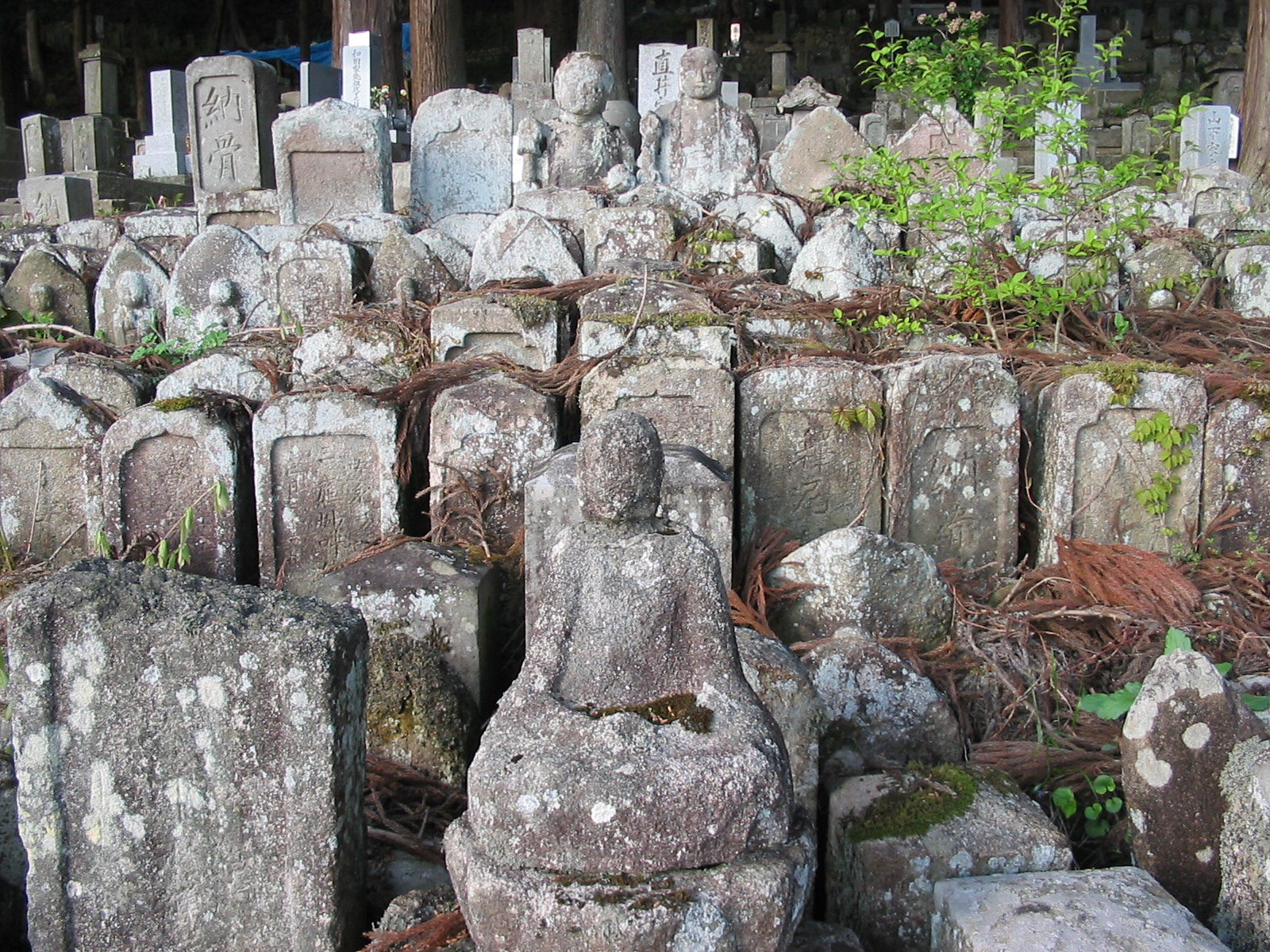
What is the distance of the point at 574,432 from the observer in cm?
432

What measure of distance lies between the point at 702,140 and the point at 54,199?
19.7 feet

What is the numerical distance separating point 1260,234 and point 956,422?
3610 mm

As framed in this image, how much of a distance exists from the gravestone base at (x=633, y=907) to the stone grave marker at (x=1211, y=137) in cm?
984

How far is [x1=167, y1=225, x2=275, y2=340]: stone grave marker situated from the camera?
246 inches

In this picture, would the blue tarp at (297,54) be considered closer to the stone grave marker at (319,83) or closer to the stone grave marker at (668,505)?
the stone grave marker at (319,83)

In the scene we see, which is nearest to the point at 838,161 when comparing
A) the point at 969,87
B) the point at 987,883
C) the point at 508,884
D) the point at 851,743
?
the point at 969,87

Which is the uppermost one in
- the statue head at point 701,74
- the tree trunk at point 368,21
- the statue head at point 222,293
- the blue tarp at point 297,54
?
the blue tarp at point 297,54

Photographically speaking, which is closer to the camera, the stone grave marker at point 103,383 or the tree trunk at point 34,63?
the stone grave marker at point 103,383

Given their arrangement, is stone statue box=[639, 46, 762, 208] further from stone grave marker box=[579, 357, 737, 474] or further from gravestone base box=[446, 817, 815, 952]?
gravestone base box=[446, 817, 815, 952]

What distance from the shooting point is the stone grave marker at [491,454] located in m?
4.05

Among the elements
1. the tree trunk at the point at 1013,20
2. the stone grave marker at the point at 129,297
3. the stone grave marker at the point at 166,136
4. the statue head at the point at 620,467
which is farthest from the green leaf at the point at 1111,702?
the tree trunk at the point at 1013,20

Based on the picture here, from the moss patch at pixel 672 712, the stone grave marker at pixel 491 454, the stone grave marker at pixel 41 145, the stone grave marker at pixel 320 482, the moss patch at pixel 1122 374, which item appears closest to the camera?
the moss patch at pixel 672 712

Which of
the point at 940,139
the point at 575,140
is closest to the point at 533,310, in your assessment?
the point at 575,140

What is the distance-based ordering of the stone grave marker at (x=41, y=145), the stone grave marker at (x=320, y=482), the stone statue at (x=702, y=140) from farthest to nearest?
the stone grave marker at (x=41, y=145) < the stone statue at (x=702, y=140) < the stone grave marker at (x=320, y=482)
